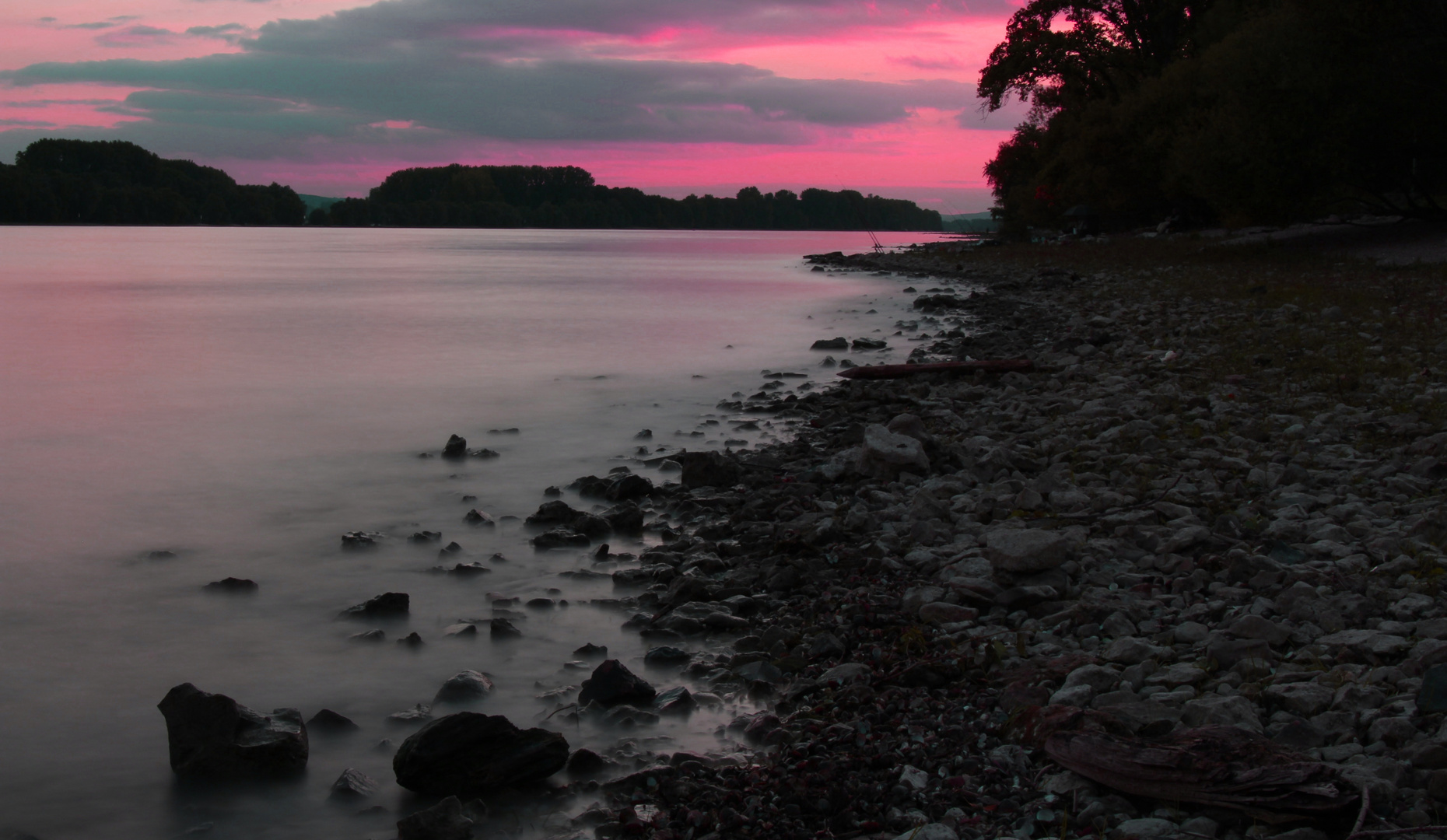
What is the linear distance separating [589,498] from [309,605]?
300 centimetres

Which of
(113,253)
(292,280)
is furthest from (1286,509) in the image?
(113,253)

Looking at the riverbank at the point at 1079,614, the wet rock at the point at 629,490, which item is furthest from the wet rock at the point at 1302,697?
the wet rock at the point at 629,490

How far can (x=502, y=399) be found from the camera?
1577 centimetres

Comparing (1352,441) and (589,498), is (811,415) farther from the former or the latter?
(1352,441)

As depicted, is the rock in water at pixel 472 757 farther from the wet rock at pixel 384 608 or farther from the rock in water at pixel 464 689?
the wet rock at pixel 384 608

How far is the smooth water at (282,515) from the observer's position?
196 inches

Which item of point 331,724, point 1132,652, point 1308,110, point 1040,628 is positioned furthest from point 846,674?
point 1308,110

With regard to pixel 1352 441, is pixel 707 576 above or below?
below

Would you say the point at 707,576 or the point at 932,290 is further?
the point at 932,290

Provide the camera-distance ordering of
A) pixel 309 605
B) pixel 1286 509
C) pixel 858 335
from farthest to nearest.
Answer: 1. pixel 858 335
2. pixel 309 605
3. pixel 1286 509

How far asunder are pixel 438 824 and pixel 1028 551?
3.48 m

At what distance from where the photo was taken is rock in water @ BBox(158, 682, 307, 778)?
15.5 ft

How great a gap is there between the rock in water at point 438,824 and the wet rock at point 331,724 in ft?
3.82

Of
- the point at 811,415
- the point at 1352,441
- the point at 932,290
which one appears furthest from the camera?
the point at 932,290
